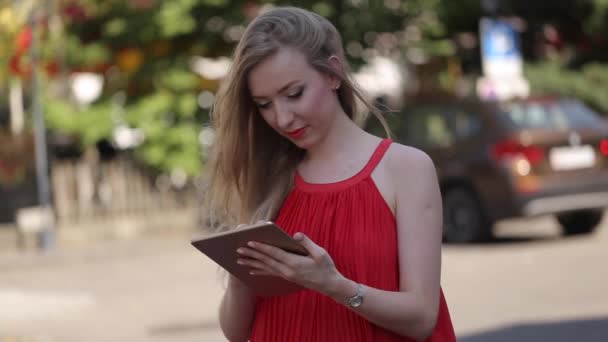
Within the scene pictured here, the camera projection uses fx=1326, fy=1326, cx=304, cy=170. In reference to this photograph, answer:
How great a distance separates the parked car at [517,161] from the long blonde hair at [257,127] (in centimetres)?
1007

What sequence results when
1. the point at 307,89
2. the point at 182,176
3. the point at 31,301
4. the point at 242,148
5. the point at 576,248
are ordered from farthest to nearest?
the point at 182,176, the point at 576,248, the point at 31,301, the point at 242,148, the point at 307,89

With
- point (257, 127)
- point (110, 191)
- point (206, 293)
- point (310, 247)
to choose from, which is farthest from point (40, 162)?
point (310, 247)

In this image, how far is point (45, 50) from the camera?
798 inches

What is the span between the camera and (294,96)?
2.74 metres

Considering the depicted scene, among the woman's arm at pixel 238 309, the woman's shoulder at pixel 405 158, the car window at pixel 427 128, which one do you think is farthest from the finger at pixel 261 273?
the car window at pixel 427 128

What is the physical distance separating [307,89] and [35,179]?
1878 cm

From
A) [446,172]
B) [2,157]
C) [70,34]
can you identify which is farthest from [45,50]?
[446,172]

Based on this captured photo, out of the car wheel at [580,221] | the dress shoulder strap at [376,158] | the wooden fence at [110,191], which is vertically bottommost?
the wooden fence at [110,191]

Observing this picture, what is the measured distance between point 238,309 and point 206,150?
11286 mm

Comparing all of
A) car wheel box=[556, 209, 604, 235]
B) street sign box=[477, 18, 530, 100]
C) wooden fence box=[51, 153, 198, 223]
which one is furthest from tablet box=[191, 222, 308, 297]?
street sign box=[477, 18, 530, 100]

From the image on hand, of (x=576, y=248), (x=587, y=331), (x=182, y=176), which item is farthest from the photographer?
(x=182, y=176)

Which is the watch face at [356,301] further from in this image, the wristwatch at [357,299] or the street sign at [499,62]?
the street sign at [499,62]

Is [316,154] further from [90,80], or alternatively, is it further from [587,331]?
[90,80]

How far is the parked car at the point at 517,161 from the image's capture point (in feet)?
42.3
